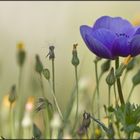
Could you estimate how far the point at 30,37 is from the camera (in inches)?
133

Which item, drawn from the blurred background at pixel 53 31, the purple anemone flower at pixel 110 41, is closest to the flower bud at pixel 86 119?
the purple anemone flower at pixel 110 41

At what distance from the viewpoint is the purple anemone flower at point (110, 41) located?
1.81 m

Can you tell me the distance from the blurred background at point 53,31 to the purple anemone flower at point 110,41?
3.10ft

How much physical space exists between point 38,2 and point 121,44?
181 cm

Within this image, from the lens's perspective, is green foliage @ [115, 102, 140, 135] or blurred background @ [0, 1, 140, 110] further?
blurred background @ [0, 1, 140, 110]

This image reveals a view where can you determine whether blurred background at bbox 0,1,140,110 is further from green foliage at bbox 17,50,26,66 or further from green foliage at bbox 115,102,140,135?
green foliage at bbox 115,102,140,135

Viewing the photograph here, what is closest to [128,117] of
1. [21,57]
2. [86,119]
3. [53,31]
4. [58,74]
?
[86,119]

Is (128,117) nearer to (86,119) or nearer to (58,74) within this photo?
(86,119)

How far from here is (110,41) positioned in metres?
1.86

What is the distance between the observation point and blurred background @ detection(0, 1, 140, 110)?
9.81ft

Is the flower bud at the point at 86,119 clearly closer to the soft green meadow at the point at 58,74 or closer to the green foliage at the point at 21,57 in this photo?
the soft green meadow at the point at 58,74

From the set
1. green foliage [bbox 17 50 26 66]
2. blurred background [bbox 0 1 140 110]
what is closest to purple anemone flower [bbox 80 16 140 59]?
green foliage [bbox 17 50 26 66]

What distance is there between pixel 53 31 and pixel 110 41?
4.74ft

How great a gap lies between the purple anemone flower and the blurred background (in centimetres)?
95
